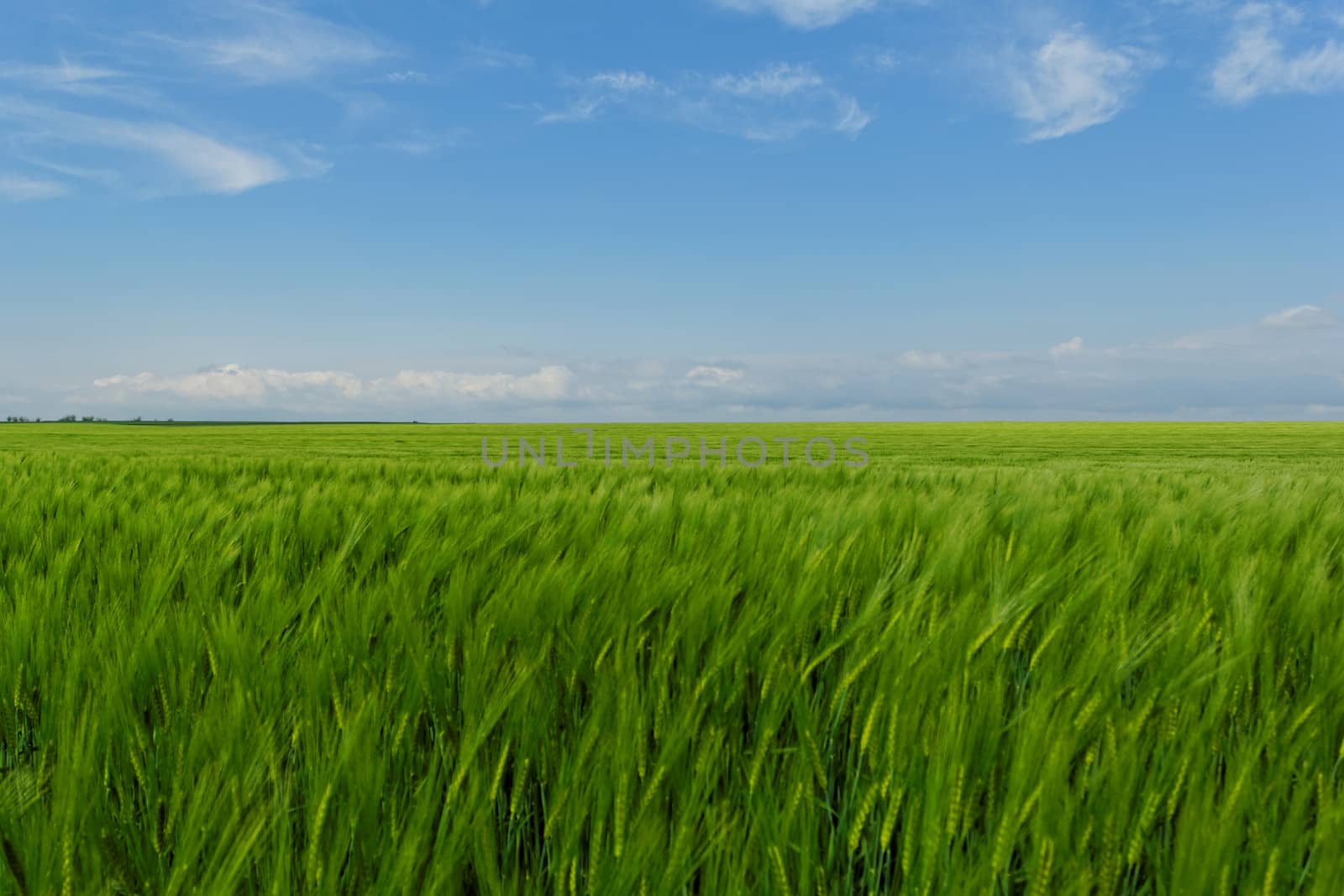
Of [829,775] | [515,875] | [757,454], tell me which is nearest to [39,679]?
[515,875]

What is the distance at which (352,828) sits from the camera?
2.31ft

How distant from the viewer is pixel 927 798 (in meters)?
0.72

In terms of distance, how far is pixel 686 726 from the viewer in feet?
2.68

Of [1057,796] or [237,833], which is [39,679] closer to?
[237,833]

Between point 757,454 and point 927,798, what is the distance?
681 inches

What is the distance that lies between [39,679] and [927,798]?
1.22 m

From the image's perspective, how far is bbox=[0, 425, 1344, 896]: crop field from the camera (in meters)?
0.70

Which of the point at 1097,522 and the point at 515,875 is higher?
the point at 1097,522

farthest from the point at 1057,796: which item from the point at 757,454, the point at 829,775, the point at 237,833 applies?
the point at 757,454

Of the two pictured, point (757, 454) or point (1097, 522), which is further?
point (757, 454)

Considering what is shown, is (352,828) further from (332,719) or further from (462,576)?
(462,576)

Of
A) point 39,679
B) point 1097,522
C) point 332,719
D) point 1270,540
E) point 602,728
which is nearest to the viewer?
point 602,728

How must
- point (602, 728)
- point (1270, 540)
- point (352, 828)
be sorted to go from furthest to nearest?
point (1270, 540) → point (602, 728) → point (352, 828)

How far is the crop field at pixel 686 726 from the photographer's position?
2.30 ft
